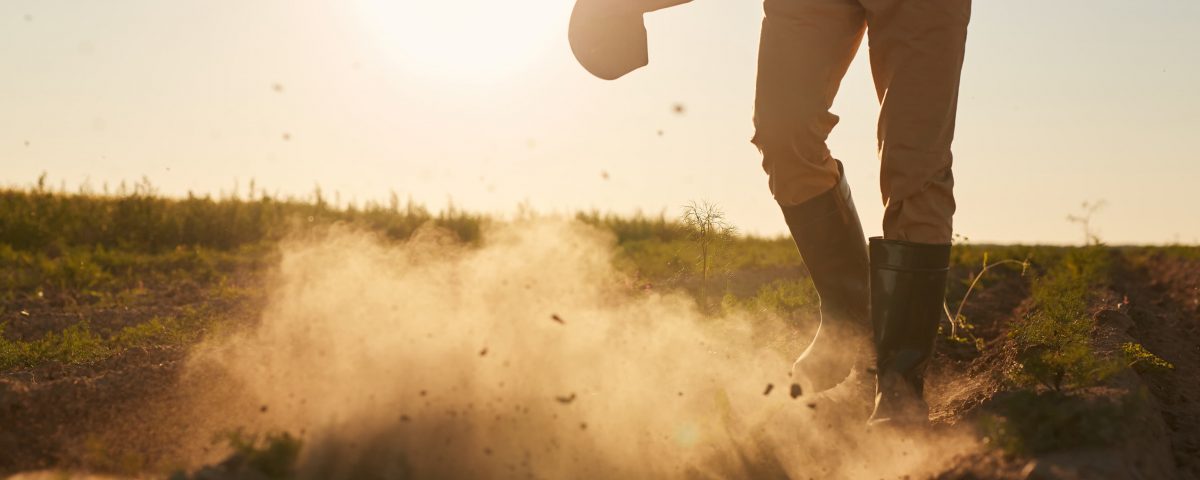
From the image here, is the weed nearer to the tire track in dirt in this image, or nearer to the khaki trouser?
the khaki trouser

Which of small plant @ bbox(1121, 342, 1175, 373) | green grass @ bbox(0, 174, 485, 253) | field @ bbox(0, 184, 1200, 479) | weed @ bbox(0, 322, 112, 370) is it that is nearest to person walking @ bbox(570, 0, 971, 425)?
field @ bbox(0, 184, 1200, 479)

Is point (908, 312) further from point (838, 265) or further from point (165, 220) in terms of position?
point (165, 220)

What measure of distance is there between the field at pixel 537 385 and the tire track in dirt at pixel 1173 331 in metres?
0.02

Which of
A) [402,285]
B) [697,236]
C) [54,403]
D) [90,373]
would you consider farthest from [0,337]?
[697,236]

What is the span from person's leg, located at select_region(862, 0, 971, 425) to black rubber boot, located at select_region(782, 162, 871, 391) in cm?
28

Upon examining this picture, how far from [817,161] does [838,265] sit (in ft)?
1.22

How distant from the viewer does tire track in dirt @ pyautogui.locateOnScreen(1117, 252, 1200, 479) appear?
2.94 metres

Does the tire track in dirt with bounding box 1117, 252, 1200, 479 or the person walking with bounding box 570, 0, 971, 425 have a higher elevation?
the person walking with bounding box 570, 0, 971, 425

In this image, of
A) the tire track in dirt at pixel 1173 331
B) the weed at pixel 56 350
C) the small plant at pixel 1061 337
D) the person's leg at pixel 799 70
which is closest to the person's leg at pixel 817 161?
the person's leg at pixel 799 70

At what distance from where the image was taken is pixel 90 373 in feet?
11.7

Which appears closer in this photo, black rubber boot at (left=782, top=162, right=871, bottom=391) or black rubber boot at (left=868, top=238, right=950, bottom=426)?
black rubber boot at (left=868, top=238, right=950, bottom=426)

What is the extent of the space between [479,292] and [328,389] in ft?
2.48

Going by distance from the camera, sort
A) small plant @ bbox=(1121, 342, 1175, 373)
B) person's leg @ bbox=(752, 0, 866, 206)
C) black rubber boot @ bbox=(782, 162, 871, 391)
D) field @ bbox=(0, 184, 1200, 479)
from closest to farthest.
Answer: field @ bbox=(0, 184, 1200, 479) < person's leg @ bbox=(752, 0, 866, 206) < black rubber boot @ bbox=(782, 162, 871, 391) < small plant @ bbox=(1121, 342, 1175, 373)

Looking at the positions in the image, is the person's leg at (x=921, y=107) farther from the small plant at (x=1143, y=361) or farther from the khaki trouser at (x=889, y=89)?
the small plant at (x=1143, y=361)
